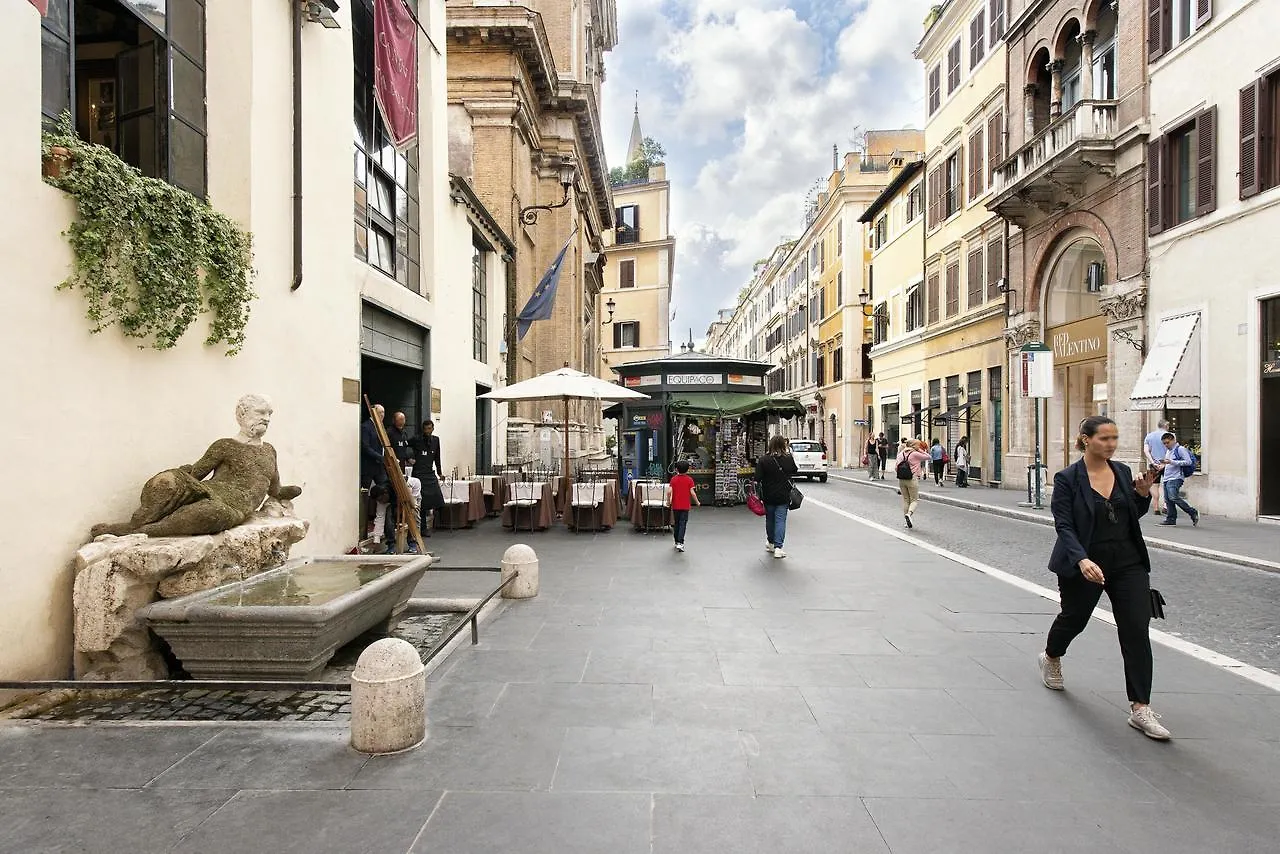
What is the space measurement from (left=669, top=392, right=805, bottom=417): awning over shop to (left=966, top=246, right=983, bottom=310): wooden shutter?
12.0 m

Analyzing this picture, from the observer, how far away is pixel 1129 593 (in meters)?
4.44

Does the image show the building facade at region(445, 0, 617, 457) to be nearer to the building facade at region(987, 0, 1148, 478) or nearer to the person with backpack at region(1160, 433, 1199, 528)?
the building facade at region(987, 0, 1148, 478)

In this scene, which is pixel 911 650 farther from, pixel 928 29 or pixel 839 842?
pixel 928 29

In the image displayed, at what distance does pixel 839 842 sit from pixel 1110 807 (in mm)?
1302

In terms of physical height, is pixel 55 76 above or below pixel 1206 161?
below

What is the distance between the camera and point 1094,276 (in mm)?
22188

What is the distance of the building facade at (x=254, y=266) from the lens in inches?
182

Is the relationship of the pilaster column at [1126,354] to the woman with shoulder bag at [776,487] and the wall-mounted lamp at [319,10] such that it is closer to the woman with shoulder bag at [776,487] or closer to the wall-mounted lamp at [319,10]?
the woman with shoulder bag at [776,487]

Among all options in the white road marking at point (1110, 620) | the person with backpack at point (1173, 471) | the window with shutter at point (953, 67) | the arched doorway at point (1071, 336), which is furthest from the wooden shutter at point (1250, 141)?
the window with shutter at point (953, 67)

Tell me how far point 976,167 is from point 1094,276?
7.51 m

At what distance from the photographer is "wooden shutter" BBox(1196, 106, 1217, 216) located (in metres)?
16.0

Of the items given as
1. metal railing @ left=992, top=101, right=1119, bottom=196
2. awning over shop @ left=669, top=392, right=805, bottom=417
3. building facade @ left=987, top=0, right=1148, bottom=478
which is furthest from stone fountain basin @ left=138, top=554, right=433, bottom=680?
metal railing @ left=992, top=101, right=1119, bottom=196

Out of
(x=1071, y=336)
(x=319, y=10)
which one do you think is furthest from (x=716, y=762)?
(x=1071, y=336)

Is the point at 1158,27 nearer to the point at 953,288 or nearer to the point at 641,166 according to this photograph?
the point at 953,288
